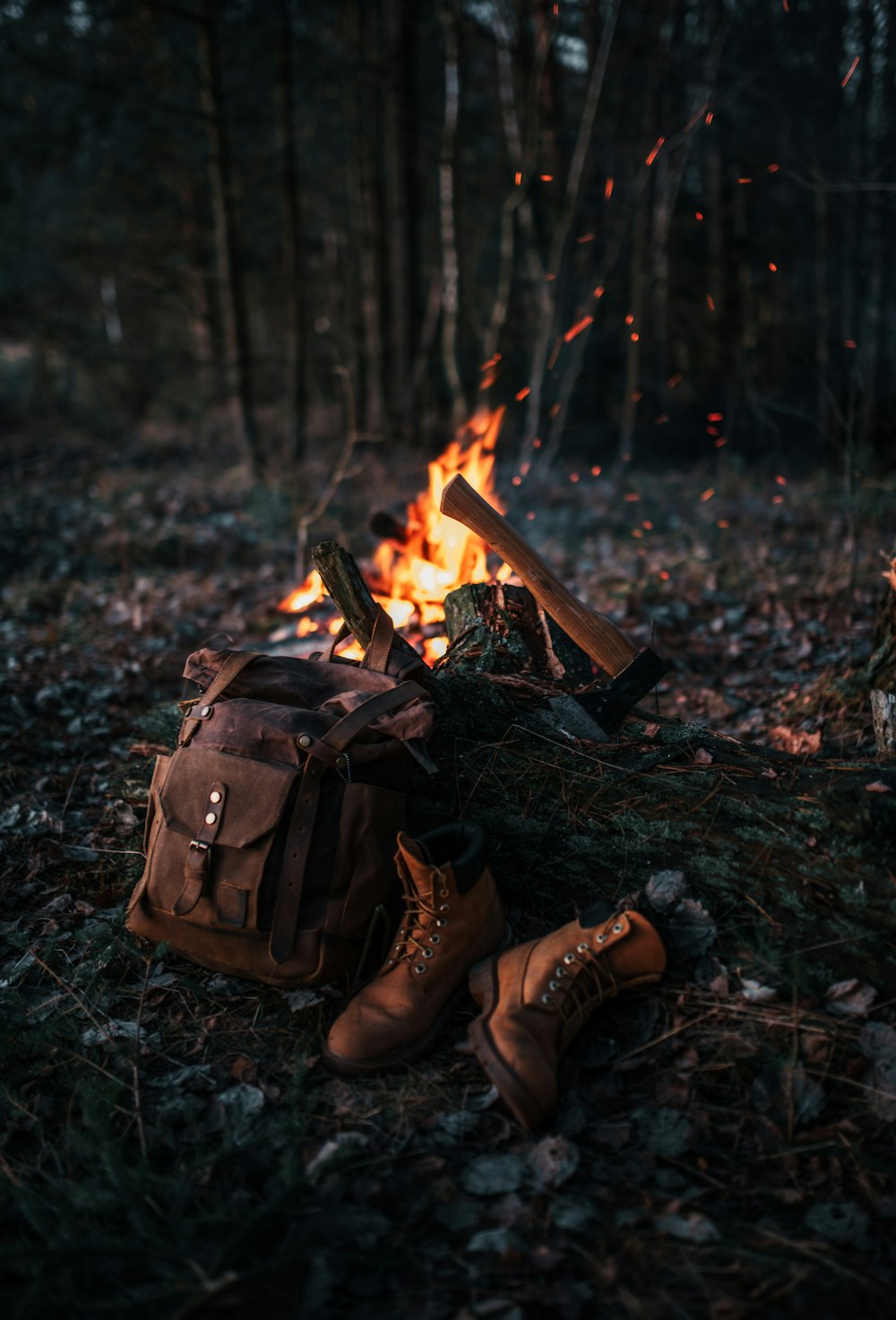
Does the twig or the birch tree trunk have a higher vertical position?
the birch tree trunk

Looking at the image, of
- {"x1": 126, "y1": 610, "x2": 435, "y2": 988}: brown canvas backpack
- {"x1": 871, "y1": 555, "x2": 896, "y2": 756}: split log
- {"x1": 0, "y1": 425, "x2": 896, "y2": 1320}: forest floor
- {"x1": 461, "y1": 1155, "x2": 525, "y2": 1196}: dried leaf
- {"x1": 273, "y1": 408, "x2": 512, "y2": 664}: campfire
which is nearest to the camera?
{"x1": 0, "y1": 425, "x2": 896, "y2": 1320}: forest floor

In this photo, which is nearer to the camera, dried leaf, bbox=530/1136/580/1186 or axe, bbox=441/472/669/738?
dried leaf, bbox=530/1136/580/1186

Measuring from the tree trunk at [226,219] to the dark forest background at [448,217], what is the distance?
0.04 metres

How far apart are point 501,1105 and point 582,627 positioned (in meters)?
1.65

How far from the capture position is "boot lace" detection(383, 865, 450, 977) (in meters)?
2.42

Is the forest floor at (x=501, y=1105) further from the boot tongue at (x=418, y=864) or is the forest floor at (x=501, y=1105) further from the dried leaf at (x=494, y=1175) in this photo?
the boot tongue at (x=418, y=864)

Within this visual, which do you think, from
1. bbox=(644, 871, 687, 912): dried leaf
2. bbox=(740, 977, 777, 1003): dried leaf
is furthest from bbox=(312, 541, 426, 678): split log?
bbox=(740, 977, 777, 1003): dried leaf

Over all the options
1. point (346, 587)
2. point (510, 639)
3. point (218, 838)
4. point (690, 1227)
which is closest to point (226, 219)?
point (346, 587)

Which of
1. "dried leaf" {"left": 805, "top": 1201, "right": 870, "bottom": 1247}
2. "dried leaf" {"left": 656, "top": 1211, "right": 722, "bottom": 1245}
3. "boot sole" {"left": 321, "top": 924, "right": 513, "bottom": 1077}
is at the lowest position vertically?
"dried leaf" {"left": 805, "top": 1201, "right": 870, "bottom": 1247}

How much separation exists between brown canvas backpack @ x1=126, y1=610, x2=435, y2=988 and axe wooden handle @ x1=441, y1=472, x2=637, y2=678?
740 millimetres

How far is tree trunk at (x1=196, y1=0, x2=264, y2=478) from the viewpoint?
10.5 meters

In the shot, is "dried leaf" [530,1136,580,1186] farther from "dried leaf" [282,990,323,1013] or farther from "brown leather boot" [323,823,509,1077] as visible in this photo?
"dried leaf" [282,990,323,1013]

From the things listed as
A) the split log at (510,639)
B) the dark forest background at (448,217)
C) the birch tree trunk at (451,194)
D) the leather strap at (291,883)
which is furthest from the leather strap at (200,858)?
the birch tree trunk at (451,194)

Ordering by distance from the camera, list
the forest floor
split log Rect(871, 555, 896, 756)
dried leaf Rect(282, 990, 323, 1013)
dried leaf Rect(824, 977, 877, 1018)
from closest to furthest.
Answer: the forest floor, dried leaf Rect(824, 977, 877, 1018), dried leaf Rect(282, 990, 323, 1013), split log Rect(871, 555, 896, 756)
